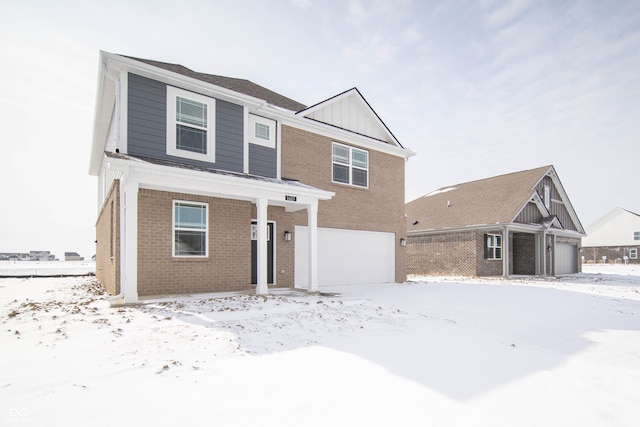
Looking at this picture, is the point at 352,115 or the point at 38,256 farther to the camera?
the point at 38,256

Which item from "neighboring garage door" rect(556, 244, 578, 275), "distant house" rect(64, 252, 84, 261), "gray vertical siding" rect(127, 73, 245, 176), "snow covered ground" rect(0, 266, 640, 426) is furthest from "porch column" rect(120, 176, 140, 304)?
"distant house" rect(64, 252, 84, 261)

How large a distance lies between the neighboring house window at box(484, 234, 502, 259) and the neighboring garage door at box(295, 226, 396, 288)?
27.4 feet

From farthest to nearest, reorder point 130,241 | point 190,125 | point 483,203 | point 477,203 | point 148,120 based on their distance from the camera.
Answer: point 477,203, point 483,203, point 190,125, point 148,120, point 130,241

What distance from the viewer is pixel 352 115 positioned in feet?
47.8

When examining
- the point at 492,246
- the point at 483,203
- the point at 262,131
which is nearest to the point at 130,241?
the point at 262,131

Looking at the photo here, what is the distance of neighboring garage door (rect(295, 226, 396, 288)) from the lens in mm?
12469

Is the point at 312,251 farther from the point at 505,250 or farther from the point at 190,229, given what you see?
the point at 505,250

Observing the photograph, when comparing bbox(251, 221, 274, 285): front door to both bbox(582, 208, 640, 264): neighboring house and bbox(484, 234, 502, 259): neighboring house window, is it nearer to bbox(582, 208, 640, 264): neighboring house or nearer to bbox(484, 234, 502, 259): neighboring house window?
bbox(484, 234, 502, 259): neighboring house window

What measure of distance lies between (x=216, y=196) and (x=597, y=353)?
8958 mm

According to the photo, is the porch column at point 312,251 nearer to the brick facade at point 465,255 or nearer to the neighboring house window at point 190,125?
the neighboring house window at point 190,125

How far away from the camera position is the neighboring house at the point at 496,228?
795 inches

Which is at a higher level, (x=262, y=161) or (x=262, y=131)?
(x=262, y=131)

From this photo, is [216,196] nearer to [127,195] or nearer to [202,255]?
[202,255]

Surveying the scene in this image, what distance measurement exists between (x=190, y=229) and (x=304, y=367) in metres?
6.42
